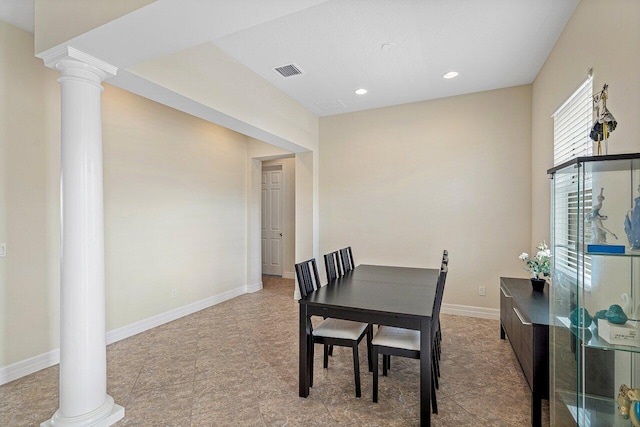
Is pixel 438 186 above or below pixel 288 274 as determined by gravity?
above

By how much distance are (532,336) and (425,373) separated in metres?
0.77

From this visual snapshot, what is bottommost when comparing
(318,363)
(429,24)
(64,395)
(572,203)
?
(318,363)

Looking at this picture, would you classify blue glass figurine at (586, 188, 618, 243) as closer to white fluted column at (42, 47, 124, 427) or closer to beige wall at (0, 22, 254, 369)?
white fluted column at (42, 47, 124, 427)

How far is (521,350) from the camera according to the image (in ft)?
7.91

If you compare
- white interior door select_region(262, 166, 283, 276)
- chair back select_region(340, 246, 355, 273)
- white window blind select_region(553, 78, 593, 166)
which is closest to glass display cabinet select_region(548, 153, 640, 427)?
white window blind select_region(553, 78, 593, 166)

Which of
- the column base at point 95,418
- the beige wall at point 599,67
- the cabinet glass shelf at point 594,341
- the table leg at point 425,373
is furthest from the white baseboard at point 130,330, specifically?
the beige wall at point 599,67

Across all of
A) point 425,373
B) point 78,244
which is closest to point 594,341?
point 425,373

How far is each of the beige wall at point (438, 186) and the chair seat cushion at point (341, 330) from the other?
2.29 metres

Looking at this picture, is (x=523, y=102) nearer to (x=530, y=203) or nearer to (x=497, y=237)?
(x=530, y=203)

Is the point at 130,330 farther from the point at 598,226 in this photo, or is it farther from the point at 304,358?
the point at 598,226

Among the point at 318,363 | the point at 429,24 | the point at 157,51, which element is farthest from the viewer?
the point at 318,363

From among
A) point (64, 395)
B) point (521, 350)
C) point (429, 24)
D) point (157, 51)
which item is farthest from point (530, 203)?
point (64, 395)

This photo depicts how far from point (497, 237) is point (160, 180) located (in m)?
4.50

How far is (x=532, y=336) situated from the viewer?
2.08 meters
